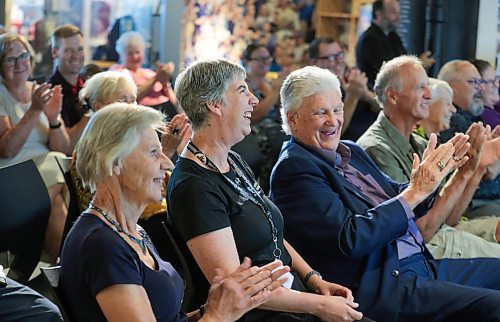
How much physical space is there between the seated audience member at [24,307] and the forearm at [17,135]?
1762mm

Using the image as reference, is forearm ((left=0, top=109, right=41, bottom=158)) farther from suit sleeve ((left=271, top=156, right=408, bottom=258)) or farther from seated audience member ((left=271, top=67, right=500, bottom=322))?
suit sleeve ((left=271, top=156, right=408, bottom=258))

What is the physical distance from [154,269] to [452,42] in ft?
17.7

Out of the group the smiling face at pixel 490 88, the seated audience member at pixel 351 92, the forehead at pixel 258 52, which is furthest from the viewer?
the forehead at pixel 258 52

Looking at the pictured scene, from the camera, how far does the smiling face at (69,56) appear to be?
5141 mm

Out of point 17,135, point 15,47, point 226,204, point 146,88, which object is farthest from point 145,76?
point 226,204

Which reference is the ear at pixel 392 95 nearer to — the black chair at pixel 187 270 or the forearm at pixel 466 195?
the forearm at pixel 466 195

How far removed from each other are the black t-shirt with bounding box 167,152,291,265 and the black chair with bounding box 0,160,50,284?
0.79 metres

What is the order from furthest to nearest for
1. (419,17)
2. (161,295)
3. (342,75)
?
1. (419,17)
2. (342,75)
3. (161,295)

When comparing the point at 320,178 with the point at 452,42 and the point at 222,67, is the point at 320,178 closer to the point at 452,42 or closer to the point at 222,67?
the point at 222,67

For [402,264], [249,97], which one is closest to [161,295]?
[249,97]

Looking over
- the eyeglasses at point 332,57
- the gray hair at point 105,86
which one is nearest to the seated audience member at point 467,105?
the eyeglasses at point 332,57

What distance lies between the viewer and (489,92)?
231 inches

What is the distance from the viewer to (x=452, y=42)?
7141 millimetres

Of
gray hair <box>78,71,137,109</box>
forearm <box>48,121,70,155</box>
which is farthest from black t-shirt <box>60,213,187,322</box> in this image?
forearm <box>48,121,70,155</box>
